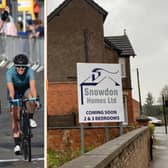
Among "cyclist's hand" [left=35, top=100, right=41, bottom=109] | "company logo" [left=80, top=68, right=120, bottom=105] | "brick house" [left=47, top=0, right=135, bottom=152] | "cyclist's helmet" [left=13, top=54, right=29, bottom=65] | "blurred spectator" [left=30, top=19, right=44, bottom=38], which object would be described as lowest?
"cyclist's hand" [left=35, top=100, right=41, bottom=109]

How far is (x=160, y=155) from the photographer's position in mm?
17328

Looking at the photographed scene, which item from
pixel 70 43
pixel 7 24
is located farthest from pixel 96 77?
pixel 70 43

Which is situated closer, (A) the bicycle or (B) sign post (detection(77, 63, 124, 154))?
(A) the bicycle

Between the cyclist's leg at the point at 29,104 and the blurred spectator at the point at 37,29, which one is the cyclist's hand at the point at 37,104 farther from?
the blurred spectator at the point at 37,29

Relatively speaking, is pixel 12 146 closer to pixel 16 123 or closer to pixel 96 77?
pixel 16 123

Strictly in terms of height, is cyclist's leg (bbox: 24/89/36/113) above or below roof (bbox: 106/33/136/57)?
below

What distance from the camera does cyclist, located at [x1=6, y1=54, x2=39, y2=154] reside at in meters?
3.40

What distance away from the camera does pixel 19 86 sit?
3.46m

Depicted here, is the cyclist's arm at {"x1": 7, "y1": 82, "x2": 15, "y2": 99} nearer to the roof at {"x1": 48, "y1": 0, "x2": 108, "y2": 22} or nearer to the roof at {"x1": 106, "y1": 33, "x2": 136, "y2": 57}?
the roof at {"x1": 48, "y1": 0, "x2": 108, "y2": 22}

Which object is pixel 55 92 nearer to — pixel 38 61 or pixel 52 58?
pixel 52 58

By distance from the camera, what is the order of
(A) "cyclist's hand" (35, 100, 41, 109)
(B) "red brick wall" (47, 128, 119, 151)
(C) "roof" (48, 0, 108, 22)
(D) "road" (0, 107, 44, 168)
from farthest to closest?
1. (C) "roof" (48, 0, 108, 22)
2. (B) "red brick wall" (47, 128, 119, 151)
3. (A) "cyclist's hand" (35, 100, 41, 109)
4. (D) "road" (0, 107, 44, 168)

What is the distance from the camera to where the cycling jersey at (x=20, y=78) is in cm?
343

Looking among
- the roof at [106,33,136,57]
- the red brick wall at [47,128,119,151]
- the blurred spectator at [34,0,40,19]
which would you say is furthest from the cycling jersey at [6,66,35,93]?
the roof at [106,33,136,57]

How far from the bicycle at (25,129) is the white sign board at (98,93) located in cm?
694
